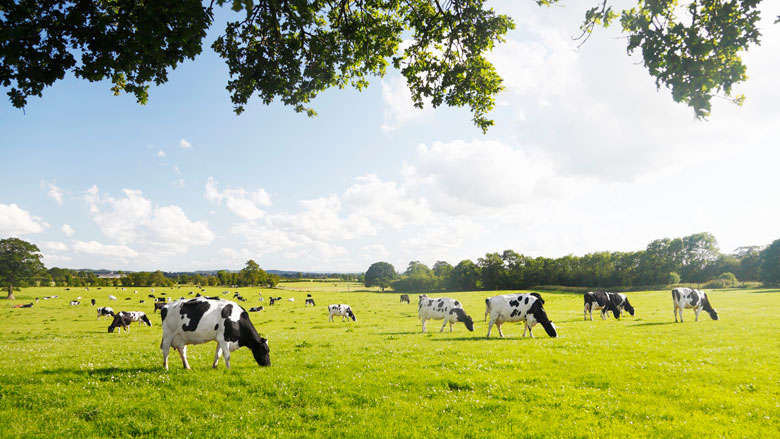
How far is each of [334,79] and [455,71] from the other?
385cm

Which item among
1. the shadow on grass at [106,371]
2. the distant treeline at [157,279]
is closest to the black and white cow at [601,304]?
the shadow on grass at [106,371]

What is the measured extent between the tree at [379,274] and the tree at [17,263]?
304ft

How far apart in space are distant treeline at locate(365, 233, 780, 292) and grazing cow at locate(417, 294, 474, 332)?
82255 millimetres

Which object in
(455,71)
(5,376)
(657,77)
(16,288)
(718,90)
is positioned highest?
(455,71)

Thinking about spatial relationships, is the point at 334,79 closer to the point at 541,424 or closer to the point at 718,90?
the point at 718,90

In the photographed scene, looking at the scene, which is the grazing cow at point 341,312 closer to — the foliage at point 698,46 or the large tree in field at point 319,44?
the large tree in field at point 319,44

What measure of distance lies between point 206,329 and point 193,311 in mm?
747

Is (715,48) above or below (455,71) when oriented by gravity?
below

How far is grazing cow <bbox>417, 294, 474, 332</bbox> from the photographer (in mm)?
23547

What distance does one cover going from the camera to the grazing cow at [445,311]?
23.5 meters

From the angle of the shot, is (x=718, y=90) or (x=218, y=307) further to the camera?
(x=218, y=307)

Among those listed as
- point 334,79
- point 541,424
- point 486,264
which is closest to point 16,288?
point 334,79

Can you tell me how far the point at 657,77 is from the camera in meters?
6.12

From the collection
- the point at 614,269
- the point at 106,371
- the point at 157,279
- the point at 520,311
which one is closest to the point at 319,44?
the point at 106,371
